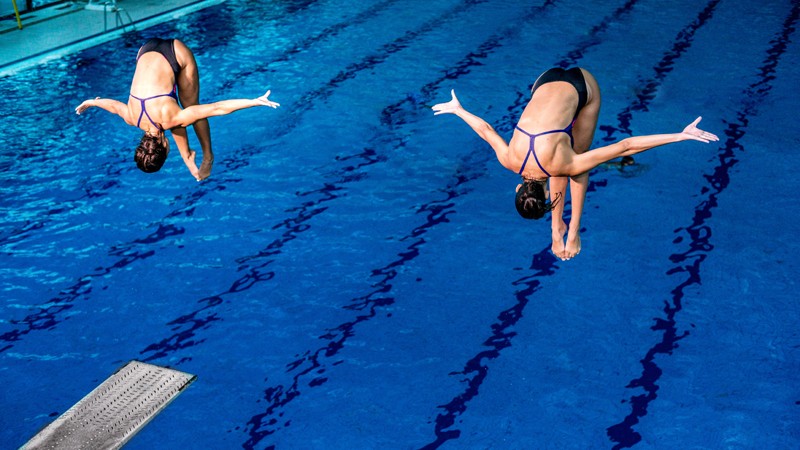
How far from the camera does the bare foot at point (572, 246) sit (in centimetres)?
371

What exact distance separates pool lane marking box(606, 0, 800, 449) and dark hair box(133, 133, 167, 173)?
2.28m

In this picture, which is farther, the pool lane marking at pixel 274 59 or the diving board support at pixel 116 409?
the pool lane marking at pixel 274 59

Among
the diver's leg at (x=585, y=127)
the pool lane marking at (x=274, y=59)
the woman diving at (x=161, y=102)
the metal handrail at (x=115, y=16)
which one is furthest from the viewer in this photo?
the metal handrail at (x=115, y=16)

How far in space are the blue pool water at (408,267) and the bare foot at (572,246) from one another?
0.12 metres

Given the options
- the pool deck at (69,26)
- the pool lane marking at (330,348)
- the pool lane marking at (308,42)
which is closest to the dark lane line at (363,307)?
the pool lane marking at (330,348)

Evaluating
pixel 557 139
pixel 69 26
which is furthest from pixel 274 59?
pixel 557 139

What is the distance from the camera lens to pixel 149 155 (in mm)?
3543

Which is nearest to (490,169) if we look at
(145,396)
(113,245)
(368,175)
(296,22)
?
(368,175)

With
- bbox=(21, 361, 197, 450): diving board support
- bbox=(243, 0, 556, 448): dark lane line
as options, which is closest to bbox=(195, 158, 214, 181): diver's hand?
bbox=(243, 0, 556, 448): dark lane line

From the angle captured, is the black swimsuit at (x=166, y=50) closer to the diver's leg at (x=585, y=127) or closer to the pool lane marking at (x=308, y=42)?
the diver's leg at (x=585, y=127)

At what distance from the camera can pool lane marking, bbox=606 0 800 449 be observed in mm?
2963

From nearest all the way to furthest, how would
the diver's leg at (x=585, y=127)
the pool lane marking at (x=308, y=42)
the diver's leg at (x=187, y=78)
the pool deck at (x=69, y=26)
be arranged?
the diver's leg at (x=585, y=127), the diver's leg at (x=187, y=78), the pool lane marking at (x=308, y=42), the pool deck at (x=69, y=26)

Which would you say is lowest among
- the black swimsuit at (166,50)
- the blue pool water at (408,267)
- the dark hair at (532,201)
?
the blue pool water at (408,267)

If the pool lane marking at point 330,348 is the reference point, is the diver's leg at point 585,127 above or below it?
above
